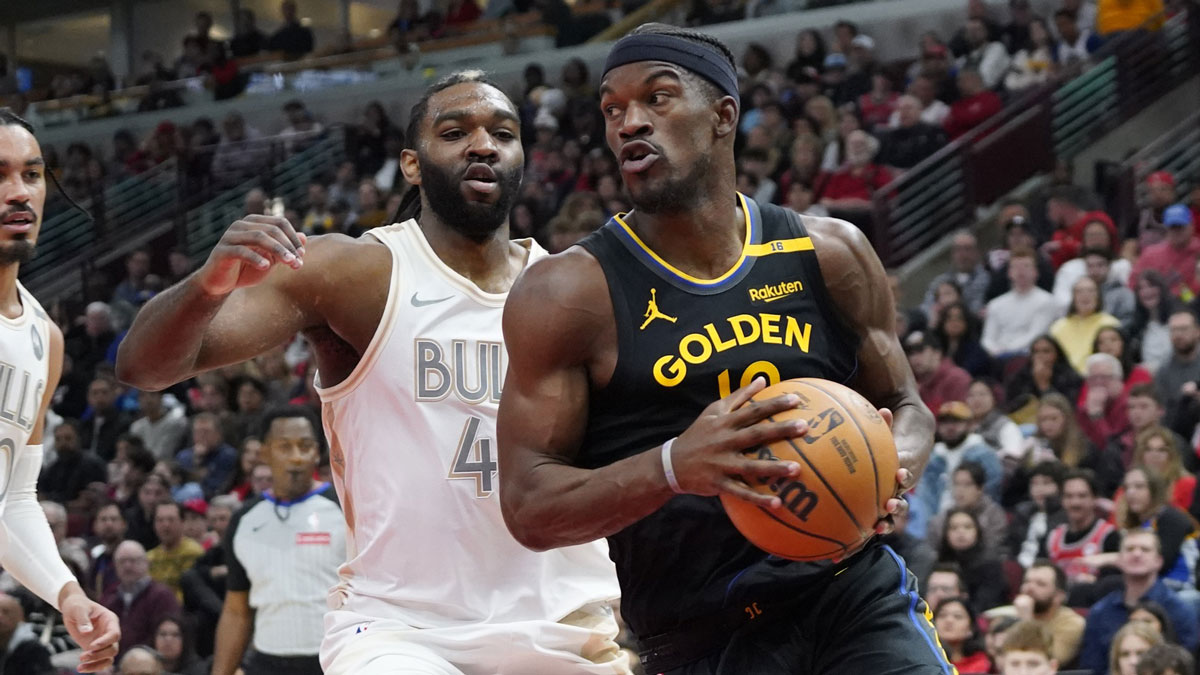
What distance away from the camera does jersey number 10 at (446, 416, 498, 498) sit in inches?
171

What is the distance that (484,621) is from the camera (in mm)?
4258

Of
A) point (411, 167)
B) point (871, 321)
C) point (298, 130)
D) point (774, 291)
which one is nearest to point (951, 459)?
point (411, 167)

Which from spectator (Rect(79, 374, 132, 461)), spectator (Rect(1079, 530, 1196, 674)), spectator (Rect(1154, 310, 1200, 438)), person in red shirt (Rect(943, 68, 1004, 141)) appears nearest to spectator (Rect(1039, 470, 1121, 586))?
spectator (Rect(1079, 530, 1196, 674))

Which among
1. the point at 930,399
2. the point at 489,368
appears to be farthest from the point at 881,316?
the point at 930,399

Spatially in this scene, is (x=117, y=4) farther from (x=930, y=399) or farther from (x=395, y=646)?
(x=395, y=646)

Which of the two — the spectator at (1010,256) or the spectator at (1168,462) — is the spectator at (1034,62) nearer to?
the spectator at (1010,256)

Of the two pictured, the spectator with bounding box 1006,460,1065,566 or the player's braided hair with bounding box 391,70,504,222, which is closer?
the player's braided hair with bounding box 391,70,504,222

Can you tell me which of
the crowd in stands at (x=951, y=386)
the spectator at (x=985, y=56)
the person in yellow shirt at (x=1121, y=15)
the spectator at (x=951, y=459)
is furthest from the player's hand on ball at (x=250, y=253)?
the person in yellow shirt at (x=1121, y=15)

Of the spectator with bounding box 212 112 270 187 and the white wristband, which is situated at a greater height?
the white wristband

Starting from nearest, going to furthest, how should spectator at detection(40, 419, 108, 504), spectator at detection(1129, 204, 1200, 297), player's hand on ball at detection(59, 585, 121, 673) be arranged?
player's hand on ball at detection(59, 585, 121, 673), spectator at detection(1129, 204, 1200, 297), spectator at detection(40, 419, 108, 504)

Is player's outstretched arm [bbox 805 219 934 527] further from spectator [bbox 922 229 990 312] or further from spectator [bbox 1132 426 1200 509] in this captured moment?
spectator [bbox 922 229 990 312]

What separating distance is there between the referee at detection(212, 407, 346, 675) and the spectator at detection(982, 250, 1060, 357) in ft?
17.2

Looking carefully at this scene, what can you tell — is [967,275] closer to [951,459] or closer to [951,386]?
[951,386]

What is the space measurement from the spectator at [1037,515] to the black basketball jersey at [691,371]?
5598 mm
